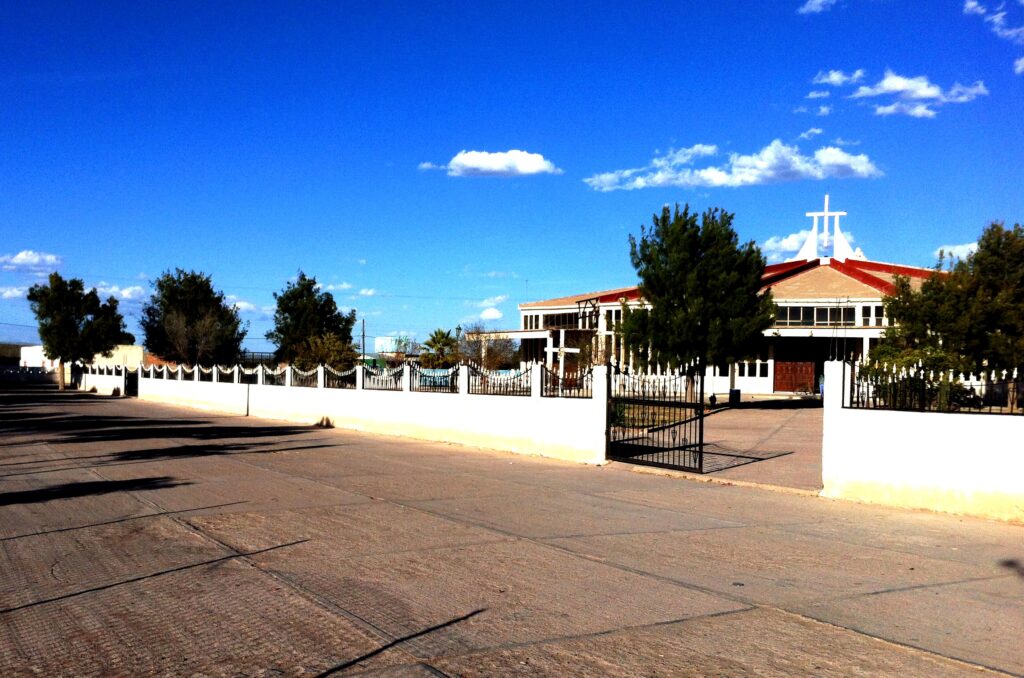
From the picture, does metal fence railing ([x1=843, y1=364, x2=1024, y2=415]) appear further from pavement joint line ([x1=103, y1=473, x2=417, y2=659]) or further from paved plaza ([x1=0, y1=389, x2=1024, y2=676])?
pavement joint line ([x1=103, y1=473, x2=417, y2=659])

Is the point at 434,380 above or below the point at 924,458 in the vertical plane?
above

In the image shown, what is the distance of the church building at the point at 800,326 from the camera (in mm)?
58094

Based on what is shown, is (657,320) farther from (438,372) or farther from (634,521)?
(634,521)

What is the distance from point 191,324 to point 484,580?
73.6m

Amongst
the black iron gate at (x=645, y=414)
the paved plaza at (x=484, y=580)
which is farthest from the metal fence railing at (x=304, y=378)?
the paved plaza at (x=484, y=580)

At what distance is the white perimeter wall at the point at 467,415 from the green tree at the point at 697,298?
53.1 ft

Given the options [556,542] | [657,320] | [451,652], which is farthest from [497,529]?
[657,320]

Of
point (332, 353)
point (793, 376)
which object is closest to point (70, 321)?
point (332, 353)

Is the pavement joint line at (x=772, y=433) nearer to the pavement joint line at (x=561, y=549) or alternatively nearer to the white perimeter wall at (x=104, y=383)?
the pavement joint line at (x=561, y=549)

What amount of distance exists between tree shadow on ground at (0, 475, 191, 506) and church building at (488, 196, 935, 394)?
1499 inches

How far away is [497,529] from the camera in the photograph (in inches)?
411

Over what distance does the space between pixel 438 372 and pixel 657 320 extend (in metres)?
18.8

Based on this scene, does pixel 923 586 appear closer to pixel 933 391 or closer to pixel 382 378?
pixel 933 391

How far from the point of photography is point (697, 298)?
40094 millimetres
